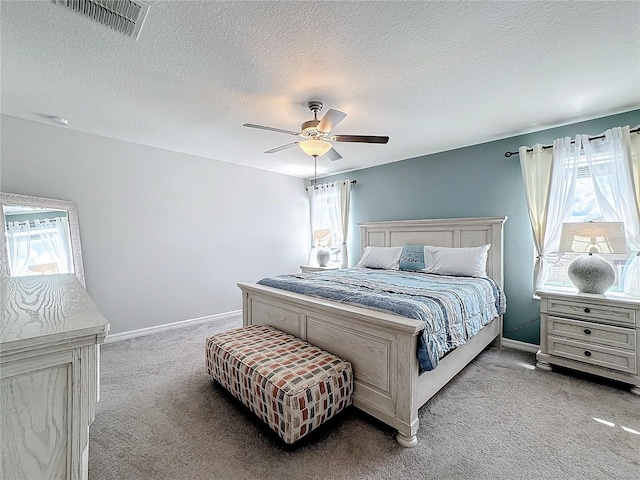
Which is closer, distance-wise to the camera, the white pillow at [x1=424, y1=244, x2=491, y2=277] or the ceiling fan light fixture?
the ceiling fan light fixture

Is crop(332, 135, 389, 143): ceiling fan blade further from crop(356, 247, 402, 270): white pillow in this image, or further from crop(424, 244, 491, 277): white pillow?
crop(356, 247, 402, 270): white pillow

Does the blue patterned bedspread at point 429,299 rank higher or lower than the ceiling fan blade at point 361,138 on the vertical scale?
lower

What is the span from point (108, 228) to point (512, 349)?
503 centimetres

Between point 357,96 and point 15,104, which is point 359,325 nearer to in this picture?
point 357,96

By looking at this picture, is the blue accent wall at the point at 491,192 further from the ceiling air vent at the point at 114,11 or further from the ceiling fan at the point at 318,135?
the ceiling air vent at the point at 114,11

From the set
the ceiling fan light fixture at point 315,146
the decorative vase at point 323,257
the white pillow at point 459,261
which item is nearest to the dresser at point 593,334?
the white pillow at point 459,261

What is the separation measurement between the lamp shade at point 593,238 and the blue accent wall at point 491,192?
1.98ft

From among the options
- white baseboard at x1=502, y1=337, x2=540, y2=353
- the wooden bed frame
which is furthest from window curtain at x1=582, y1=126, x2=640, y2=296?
the wooden bed frame

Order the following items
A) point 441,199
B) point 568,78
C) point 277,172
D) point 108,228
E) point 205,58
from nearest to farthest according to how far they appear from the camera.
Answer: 1. point 205,58
2. point 568,78
3. point 108,228
4. point 441,199
5. point 277,172

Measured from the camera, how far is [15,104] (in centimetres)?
264

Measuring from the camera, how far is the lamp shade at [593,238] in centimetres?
249

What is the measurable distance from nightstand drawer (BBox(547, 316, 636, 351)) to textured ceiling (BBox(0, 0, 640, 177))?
201 centimetres

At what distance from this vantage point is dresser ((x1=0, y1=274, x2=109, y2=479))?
64 centimetres

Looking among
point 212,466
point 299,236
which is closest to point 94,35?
point 212,466
